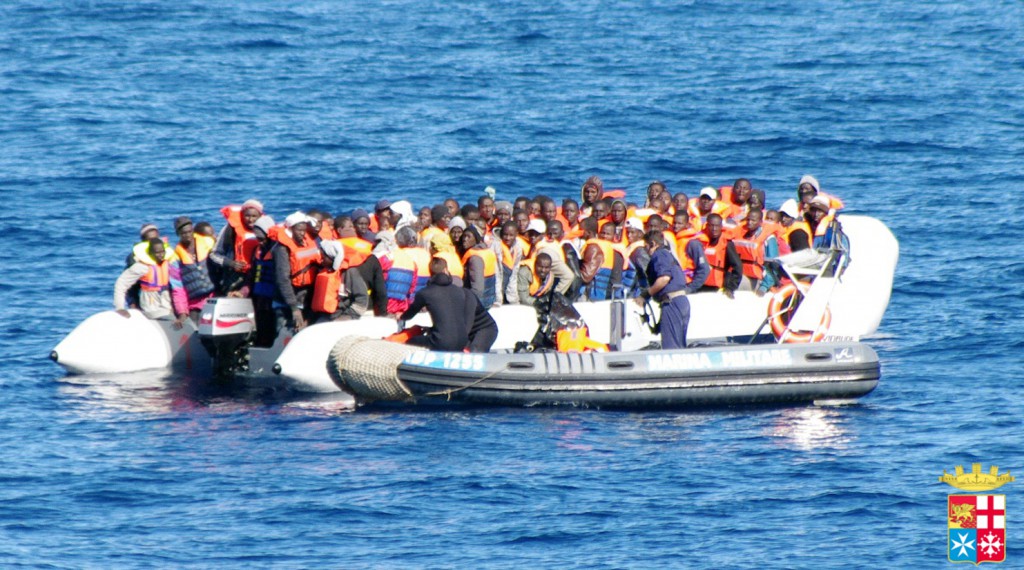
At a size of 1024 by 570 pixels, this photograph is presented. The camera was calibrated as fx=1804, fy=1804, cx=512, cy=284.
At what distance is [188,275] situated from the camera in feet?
63.6

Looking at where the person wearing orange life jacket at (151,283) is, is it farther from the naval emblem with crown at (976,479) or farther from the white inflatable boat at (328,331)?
the naval emblem with crown at (976,479)

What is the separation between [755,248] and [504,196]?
1062 centimetres

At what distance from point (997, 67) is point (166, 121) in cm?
1870

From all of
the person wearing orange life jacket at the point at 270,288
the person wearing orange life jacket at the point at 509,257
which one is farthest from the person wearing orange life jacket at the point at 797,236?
the person wearing orange life jacket at the point at 270,288

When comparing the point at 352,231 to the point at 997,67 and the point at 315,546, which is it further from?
the point at 997,67

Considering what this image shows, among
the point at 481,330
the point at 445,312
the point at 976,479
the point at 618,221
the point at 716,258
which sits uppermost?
the point at 618,221

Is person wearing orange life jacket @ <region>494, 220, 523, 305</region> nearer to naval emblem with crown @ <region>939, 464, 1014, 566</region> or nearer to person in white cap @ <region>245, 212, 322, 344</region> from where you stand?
person in white cap @ <region>245, 212, 322, 344</region>

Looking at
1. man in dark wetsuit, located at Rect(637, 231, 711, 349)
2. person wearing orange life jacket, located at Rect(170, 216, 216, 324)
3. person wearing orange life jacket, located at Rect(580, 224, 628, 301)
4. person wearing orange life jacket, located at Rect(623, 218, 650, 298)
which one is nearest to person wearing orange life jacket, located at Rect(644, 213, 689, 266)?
person wearing orange life jacket, located at Rect(623, 218, 650, 298)

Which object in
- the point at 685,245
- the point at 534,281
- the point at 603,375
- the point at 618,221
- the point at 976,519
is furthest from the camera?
the point at 618,221

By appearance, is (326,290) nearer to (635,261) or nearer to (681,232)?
(635,261)

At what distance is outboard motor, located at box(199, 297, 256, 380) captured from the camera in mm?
18859

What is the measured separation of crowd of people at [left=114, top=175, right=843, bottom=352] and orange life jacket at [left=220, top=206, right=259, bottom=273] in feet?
0.05

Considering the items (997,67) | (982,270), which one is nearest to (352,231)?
(982,270)

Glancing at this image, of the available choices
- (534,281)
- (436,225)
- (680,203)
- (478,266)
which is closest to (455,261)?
(478,266)
